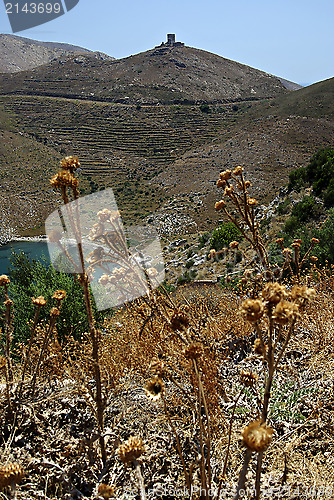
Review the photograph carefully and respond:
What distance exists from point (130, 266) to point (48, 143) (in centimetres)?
5649

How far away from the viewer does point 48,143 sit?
51.9 m

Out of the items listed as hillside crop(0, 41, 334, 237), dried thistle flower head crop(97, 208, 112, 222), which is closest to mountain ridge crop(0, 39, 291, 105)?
hillside crop(0, 41, 334, 237)

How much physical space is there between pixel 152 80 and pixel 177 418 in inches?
3343

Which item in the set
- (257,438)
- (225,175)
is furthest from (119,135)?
(257,438)

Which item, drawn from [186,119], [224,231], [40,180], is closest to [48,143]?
[40,180]

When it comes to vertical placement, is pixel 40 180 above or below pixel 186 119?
below

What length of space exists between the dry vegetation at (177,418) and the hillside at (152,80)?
72892mm

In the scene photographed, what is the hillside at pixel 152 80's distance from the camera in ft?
228

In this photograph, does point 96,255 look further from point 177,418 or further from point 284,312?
point 177,418

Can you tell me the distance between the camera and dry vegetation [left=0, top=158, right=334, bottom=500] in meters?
0.95

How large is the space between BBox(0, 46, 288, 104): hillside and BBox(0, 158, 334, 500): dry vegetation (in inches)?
2870

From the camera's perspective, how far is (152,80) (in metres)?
76.5

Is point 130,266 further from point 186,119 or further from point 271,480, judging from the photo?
point 186,119

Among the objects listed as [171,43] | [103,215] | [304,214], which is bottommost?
[304,214]
